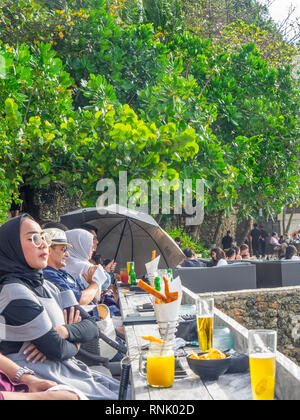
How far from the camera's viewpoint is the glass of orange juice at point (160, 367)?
197cm

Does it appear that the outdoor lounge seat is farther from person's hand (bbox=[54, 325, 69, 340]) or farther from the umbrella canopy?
person's hand (bbox=[54, 325, 69, 340])

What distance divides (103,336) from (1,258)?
126 centimetres

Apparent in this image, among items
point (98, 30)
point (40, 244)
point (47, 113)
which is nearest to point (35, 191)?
point (47, 113)

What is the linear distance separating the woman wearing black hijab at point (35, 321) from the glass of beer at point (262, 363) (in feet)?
3.11

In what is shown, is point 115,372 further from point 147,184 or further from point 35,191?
point 35,191

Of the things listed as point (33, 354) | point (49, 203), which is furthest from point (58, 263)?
point (49, 203)

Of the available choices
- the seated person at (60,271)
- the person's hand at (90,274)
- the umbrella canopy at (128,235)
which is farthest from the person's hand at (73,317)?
the umbrella canopy at (128,235)

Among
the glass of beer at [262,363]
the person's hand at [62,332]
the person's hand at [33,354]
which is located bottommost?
the person's hand at [33,354]

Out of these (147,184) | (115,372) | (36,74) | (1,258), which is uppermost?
(36,74)

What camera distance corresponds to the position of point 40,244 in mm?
2572

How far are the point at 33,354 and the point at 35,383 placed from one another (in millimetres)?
218

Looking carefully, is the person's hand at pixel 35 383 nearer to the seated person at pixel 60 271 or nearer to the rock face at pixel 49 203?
the seated person at pixel 60 271

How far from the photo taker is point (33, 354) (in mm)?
2381

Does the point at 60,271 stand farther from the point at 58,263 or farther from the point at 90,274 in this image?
the point at 90,274
